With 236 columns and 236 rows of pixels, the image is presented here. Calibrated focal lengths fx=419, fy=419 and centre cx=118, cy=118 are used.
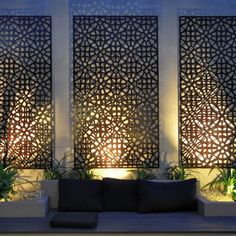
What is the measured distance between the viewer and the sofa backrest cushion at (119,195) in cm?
526

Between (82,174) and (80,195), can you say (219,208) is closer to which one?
(80,195)

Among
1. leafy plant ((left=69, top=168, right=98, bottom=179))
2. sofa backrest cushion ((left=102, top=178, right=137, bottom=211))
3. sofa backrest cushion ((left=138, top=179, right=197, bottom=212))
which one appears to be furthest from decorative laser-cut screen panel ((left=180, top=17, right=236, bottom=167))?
leafy plant ((left=69, top=168, right=98, bottom=179))

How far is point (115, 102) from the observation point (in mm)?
6039

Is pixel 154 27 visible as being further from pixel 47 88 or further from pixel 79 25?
pixel 47 88

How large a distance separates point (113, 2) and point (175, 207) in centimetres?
Result: 305

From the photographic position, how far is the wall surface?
6.01m

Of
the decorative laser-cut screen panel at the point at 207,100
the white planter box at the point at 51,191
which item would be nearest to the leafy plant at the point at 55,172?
the white planter box at the point at 51,191

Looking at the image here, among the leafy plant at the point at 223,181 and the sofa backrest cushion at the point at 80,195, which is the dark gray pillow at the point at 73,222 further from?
the leafy plant at the point at 223,181

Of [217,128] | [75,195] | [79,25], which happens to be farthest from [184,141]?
[79,25]

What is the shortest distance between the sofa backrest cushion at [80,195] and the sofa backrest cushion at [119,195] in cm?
8

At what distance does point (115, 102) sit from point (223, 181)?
1.86m

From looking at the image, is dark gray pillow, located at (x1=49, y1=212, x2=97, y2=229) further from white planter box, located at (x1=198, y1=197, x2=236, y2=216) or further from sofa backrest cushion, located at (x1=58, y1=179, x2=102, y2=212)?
white planter box, located at (x1=198, y1=197, x2=236, y2=216)

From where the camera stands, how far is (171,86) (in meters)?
6.05

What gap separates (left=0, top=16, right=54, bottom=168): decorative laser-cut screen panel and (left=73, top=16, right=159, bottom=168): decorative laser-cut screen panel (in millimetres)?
434
